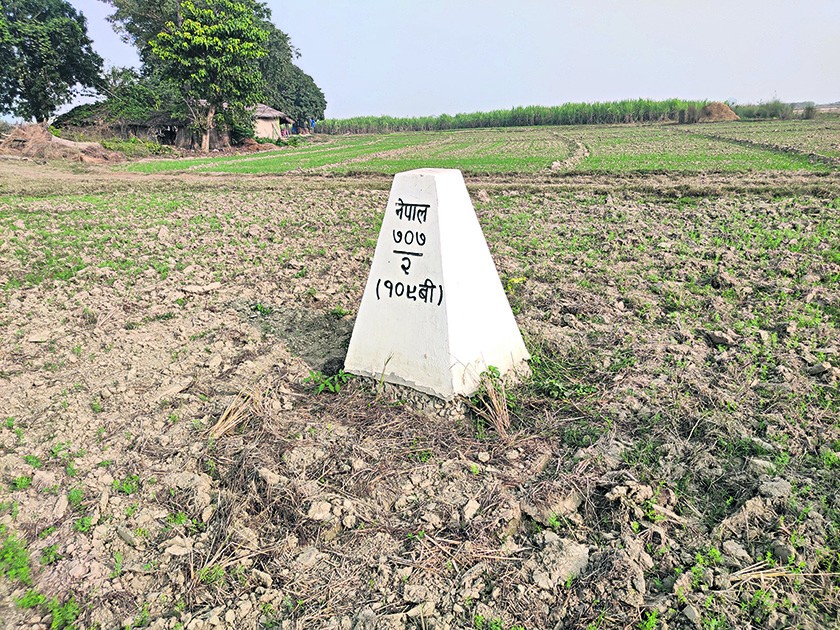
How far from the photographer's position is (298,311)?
6.06 meters

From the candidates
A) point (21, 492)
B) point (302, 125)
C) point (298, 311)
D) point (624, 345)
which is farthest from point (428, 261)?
point (302, 125)

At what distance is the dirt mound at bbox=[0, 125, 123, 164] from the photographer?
25.3 metres

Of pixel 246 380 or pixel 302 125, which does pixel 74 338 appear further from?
pixel 302 125

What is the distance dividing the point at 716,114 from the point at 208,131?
144 ft

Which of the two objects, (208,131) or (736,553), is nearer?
(736,553)

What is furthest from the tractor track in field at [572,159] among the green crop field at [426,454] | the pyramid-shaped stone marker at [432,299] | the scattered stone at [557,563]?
the scattered stone at [557,563]

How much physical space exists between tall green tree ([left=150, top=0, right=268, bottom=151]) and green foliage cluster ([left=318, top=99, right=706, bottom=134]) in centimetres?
3163

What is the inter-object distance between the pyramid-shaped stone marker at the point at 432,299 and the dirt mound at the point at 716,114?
2127 inches

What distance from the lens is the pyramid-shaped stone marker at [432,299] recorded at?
389cm

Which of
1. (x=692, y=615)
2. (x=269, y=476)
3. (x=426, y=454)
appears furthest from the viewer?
(x=426, y=454)

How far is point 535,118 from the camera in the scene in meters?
57.8

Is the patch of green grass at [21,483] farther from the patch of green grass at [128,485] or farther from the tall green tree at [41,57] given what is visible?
the tall green tree at [41,57]

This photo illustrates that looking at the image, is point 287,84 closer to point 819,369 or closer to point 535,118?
point 535,118

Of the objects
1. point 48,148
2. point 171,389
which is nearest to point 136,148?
point 48,148
